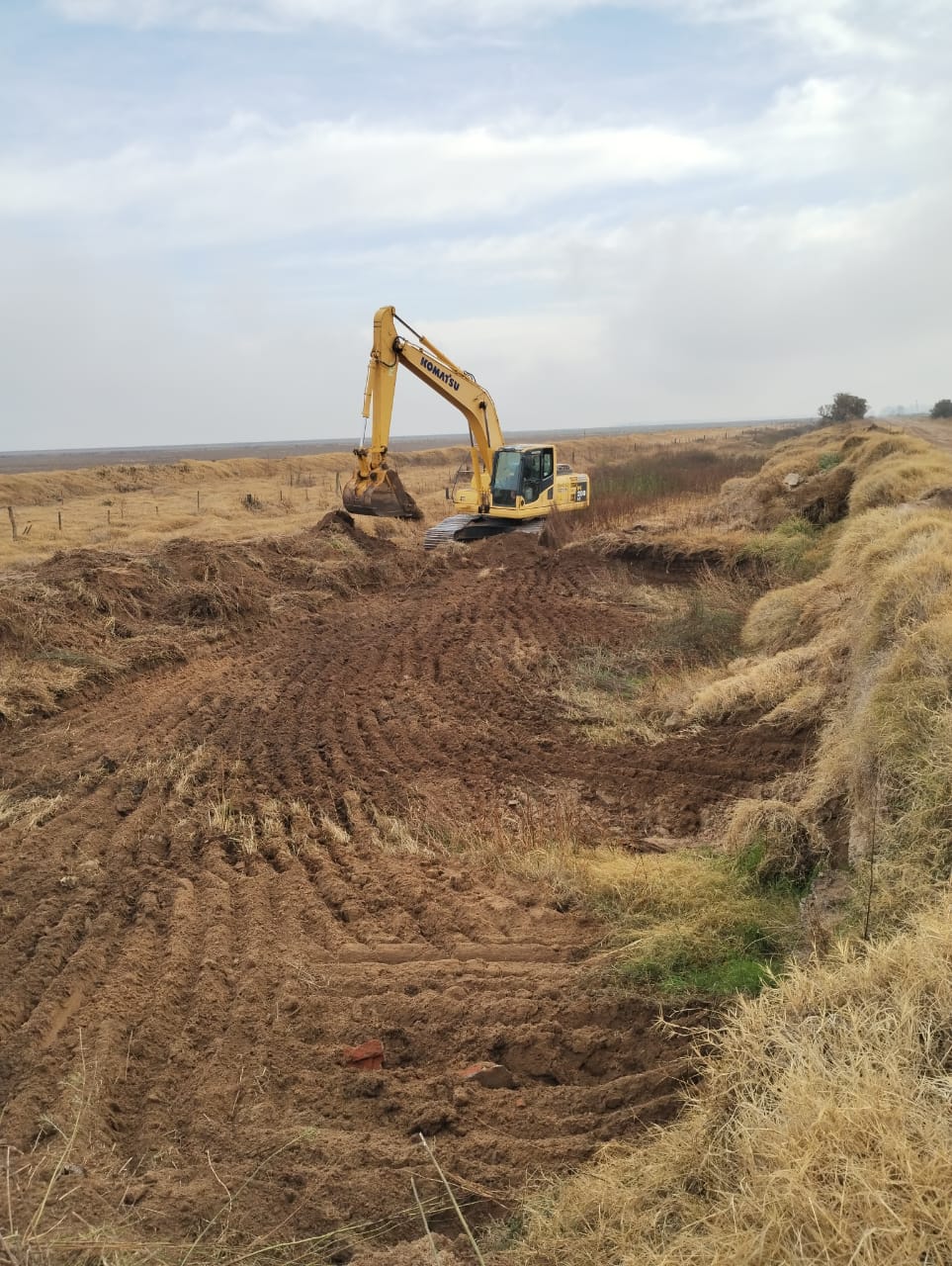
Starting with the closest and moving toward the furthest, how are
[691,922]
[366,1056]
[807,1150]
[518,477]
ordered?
1. [807,1150]
2. [366,1056]
3. [691,922]
4. [518,477]

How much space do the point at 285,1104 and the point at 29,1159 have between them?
3.14ft

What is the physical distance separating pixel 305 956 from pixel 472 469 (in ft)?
56.9

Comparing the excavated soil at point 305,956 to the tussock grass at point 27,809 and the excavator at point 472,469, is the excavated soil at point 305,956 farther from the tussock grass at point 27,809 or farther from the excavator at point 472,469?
the excavator at point 472,469

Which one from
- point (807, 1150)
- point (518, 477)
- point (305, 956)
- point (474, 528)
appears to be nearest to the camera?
point (807, 1150)

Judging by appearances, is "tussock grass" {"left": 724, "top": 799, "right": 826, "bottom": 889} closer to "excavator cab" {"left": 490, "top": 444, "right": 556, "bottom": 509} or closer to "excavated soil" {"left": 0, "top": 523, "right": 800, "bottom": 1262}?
"excavated soil" {"left": 0, "top": 523, "right": 800, "bottom": 1262}

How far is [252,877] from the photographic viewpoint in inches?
225

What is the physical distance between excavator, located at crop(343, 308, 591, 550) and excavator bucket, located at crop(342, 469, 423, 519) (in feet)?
0.07

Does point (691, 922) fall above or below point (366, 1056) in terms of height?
above

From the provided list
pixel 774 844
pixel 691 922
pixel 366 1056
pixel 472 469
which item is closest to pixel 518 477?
pixel 472 469

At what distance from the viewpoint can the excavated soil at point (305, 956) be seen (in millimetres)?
3279

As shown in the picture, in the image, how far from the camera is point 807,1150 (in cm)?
220

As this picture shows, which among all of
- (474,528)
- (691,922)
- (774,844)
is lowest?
(691,922)

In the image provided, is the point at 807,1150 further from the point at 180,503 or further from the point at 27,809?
the point at 180,503

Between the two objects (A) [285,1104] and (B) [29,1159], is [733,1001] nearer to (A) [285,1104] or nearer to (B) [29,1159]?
(A) [285,1104]
